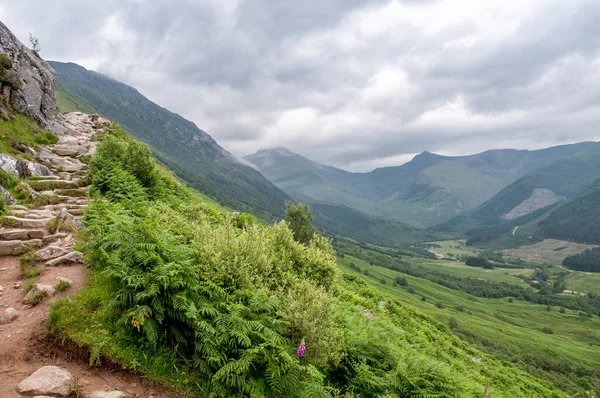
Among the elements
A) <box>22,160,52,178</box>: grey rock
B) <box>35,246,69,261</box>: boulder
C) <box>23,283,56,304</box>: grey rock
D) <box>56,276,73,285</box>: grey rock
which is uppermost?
<box>22,160,52,178</box>: grey rock

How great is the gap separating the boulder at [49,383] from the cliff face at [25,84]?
32455mm

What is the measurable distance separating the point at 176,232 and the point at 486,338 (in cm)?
11103

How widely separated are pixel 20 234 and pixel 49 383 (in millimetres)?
9883

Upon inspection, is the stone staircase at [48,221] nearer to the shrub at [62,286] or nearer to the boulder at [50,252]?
the boulder at [50,252]

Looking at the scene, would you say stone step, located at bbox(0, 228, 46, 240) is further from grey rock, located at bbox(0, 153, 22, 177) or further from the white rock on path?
the white rock on path

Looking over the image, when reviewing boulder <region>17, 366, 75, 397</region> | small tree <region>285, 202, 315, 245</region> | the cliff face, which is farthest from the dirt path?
small tree <region>285, 202, 315, 245</region>

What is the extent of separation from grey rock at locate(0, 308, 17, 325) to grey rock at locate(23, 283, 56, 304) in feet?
1.73

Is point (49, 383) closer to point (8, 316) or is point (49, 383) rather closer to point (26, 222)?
point (8, 316)

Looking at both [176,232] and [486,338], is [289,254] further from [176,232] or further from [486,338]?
[486,338]

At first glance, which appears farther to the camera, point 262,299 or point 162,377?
point 262,299

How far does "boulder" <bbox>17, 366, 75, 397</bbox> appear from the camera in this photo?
23.3ft

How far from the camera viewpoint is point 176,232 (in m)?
13.9

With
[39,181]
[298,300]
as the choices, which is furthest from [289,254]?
[39,181]

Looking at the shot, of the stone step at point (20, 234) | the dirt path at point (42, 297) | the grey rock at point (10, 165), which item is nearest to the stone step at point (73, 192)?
the dirt path at point (42, 297)
